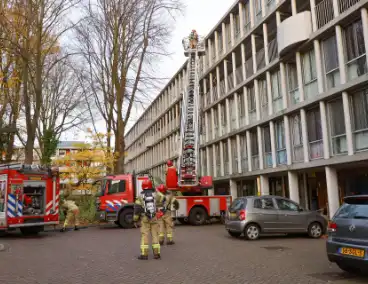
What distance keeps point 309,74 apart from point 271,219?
8.53 metres

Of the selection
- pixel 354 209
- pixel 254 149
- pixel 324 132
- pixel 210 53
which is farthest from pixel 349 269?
pixel 210 53

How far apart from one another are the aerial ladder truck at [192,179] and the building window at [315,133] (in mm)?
4738

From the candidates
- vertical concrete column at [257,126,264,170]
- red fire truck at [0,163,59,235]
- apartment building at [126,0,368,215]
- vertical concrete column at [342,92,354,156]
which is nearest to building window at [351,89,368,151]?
apartment building at [126,0,368,215]

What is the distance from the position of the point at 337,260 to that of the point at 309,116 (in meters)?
12.5

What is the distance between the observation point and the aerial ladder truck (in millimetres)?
19109

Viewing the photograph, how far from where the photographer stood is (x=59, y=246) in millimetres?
12297

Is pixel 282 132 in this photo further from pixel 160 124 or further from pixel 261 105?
pixel 160 124

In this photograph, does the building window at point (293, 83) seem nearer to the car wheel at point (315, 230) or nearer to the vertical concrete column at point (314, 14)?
the vertical concrete column at point (314, 14)

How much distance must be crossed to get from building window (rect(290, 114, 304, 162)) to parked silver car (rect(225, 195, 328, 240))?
5962mm

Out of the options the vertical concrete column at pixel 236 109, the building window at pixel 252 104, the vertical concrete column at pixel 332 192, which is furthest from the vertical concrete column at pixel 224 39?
the vertical concrete column at pixel 332 192

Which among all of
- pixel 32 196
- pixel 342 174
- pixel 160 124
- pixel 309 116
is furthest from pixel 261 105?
pixel 160 124

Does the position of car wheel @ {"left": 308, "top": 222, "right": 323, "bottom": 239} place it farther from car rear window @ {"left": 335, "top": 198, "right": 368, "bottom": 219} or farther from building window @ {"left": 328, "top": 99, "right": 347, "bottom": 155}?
car rear window @ {"left": 335, "top": 198, "right": 368, "bottom": 219}

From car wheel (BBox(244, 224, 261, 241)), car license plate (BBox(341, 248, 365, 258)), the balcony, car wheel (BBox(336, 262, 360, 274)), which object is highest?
the balcony

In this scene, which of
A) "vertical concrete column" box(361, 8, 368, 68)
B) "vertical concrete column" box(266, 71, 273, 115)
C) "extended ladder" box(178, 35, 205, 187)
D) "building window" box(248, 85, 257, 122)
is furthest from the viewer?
"building window" box(248, 85, 257, 122)
